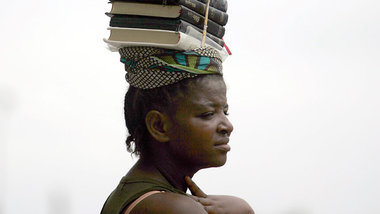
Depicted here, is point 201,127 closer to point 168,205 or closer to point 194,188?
point 194,188

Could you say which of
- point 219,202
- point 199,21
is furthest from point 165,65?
point 219,202

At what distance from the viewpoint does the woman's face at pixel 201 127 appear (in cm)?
504

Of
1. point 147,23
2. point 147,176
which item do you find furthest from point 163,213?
point 147,23

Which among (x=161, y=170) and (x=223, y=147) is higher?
(x=223, y=147)

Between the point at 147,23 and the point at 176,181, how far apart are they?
3.21ft

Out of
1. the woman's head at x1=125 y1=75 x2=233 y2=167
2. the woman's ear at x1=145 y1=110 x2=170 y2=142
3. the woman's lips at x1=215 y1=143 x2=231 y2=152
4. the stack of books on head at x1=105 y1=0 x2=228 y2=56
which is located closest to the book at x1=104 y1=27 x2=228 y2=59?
the stack of books on head at x1=105 y1=0 x2=228 y2=56

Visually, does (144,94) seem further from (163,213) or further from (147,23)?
(163,213)

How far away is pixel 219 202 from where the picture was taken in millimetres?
5117

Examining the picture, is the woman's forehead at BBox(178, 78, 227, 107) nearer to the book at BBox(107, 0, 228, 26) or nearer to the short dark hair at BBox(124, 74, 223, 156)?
the short dark hair at BBox(124, 74, 223, 156)

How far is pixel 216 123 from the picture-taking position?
16.6ft

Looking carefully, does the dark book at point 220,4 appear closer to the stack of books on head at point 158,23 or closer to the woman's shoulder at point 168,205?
the stack of books on head at point 158,23

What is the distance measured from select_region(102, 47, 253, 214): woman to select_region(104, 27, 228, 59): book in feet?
0.17

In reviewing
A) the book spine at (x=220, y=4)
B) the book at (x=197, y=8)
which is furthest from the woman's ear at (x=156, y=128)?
the book spine at (x=220, y=4)

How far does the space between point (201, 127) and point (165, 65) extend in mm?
428
